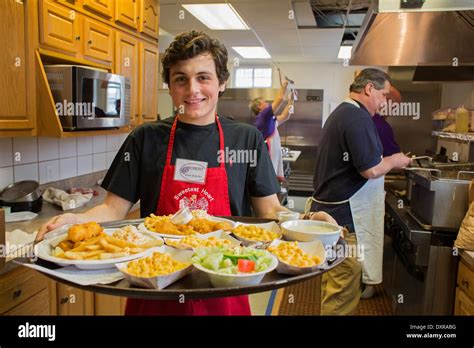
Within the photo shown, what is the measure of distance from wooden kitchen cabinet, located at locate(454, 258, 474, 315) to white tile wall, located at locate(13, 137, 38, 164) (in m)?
2.55

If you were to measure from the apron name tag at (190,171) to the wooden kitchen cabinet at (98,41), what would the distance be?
4.97ft

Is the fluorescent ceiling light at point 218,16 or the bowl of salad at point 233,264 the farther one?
the fluorescent ceiling light at point 218,16

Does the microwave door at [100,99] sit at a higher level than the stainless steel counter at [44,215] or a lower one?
higher

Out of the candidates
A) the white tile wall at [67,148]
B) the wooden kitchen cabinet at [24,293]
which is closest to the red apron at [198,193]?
the wooden kitchen cabinet at [24,293]

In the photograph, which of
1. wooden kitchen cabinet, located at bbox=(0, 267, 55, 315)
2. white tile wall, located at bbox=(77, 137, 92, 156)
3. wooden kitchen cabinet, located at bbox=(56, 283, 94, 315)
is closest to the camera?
wooden kitchen cabinet, located at bbox=(0, 267, 55, 315)

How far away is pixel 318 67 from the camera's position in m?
8.03

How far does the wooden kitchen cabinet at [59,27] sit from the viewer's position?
213cm

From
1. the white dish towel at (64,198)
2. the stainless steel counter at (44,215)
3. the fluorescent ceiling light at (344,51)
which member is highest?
the fluorescent ceiling light at (344,51)

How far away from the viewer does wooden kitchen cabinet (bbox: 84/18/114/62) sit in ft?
8.38

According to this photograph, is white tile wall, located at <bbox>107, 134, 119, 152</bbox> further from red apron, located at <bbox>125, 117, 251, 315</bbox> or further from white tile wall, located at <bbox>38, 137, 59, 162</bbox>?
red apron, located at <bbox>125, 117, 251, 315</bbox>

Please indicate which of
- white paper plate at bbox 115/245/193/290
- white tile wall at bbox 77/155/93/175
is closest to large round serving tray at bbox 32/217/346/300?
white paper plate at bbox 115/245/193/290

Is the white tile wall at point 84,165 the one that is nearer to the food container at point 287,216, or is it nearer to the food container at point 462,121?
the food container at point 287,216

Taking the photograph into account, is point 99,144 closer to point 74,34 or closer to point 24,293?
point 74,34

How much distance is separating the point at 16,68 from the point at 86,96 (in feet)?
1.47
